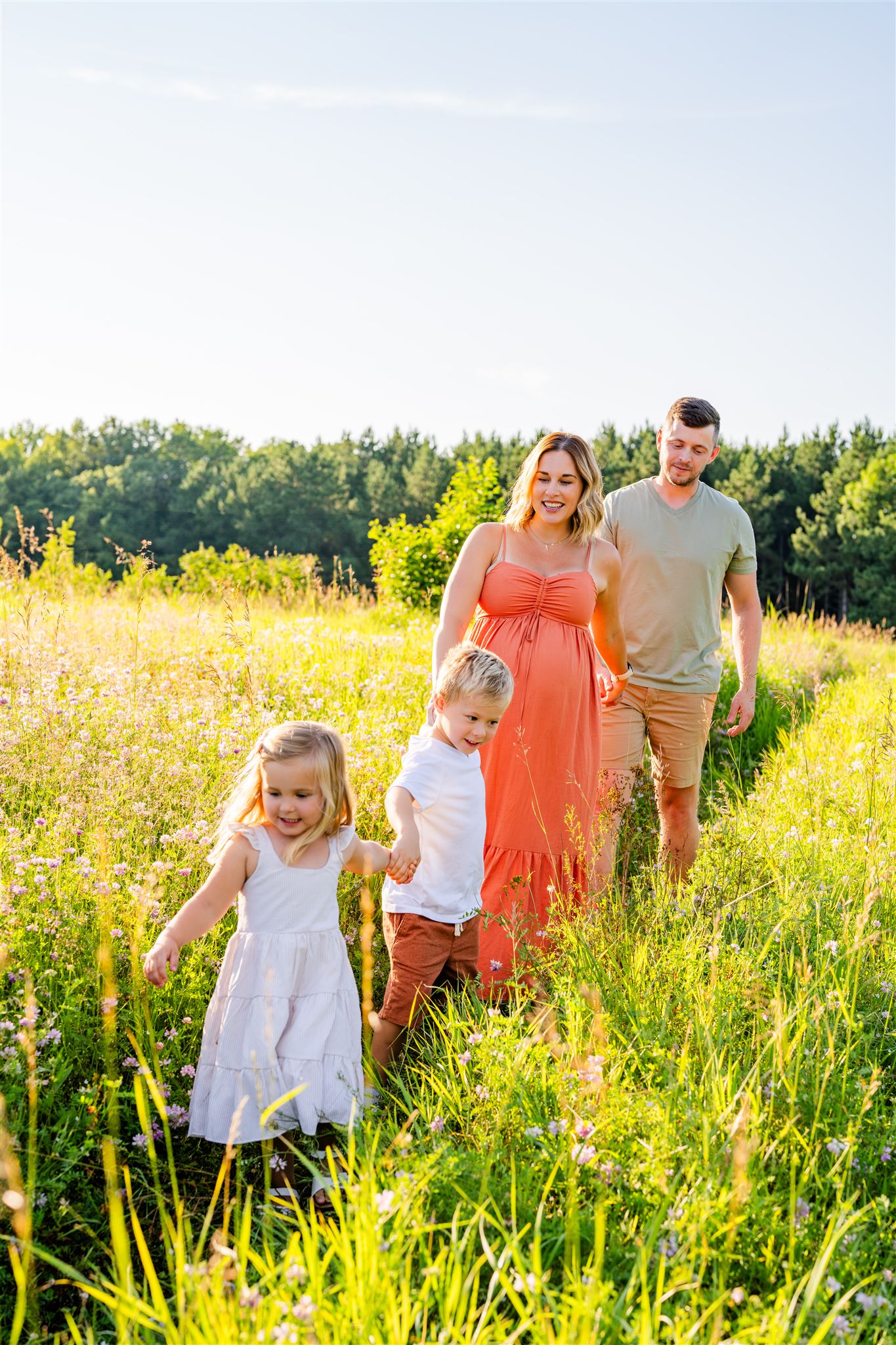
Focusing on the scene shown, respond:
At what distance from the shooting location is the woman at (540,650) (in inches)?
166

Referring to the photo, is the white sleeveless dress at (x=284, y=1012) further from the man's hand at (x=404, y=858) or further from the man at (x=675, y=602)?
the man at (x=675, y=602)

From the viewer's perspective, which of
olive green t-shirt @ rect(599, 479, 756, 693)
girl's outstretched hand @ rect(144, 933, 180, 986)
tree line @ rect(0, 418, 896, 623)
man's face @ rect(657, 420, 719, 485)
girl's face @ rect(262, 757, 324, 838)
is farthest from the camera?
tree line @ rect(0, 418, 896, 623)

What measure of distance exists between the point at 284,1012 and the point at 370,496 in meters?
52.4

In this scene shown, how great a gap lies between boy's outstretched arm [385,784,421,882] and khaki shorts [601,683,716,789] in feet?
5.91

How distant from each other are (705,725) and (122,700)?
3073 millimetres

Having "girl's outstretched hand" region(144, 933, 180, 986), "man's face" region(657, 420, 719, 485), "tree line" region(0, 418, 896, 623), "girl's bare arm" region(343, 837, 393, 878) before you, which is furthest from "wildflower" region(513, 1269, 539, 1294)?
"tree line" region(0, 418, 896, 623)

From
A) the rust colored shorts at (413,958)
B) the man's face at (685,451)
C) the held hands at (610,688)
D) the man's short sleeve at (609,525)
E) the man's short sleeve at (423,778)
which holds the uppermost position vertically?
the man's face at (685,451)

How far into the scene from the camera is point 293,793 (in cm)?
293

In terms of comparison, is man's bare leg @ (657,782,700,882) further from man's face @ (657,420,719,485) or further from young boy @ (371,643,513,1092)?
young boy @ (371,643,513,1092)

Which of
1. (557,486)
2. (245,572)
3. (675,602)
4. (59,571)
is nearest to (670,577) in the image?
(675,602)

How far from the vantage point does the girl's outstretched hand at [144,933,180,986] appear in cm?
262

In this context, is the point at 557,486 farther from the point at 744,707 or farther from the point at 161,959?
the point at 161,959

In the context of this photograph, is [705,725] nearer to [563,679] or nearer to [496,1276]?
[563,679]

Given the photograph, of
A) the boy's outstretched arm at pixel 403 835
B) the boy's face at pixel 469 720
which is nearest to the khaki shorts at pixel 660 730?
the boy's face at pixel 469 720
